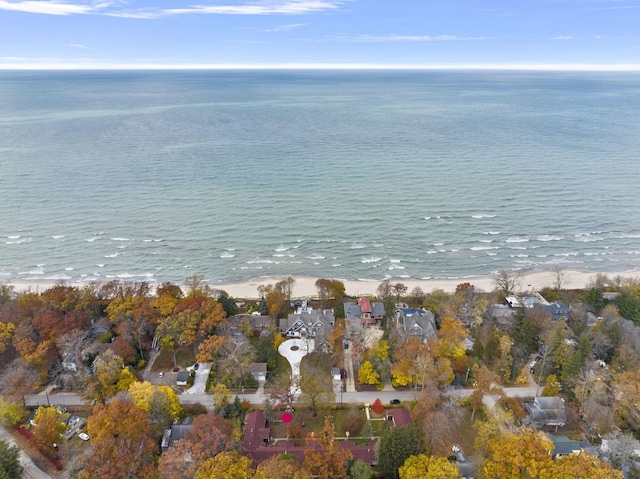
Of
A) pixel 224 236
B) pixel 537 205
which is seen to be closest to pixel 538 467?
pixel 224 236

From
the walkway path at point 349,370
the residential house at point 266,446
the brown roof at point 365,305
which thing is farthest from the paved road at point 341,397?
the brown roof at point 365,305

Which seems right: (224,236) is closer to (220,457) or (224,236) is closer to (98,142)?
(220,457)

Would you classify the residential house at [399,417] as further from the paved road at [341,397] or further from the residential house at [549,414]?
the residential house at [549,414]

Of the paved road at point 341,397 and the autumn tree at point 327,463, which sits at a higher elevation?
the autumn tree at point 327,463

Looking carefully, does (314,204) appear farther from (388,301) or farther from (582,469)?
(582,469)

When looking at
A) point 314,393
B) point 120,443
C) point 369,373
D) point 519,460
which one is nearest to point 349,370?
point 369,373

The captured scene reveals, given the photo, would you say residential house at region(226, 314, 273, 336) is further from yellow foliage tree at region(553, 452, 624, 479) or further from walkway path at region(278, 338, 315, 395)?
yellow foliage tree at region(553, 452, 624, 479)
